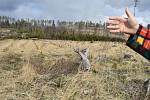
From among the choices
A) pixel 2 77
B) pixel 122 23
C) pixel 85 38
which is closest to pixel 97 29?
pixel 85 38

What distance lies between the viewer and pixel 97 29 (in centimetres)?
8069

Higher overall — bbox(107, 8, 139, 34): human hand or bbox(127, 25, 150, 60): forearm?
bbox(107, 8, 139, 34): human hand

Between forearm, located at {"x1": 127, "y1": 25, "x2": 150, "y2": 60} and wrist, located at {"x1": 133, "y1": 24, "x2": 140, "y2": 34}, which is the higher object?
wrist, located at {"x1": 133, "y1": 24, "x2": 140, "y2": 34}

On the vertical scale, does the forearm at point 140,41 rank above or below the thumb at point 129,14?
below

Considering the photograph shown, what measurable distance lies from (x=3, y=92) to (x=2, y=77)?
7.95ft

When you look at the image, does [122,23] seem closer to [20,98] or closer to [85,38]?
[20,98]

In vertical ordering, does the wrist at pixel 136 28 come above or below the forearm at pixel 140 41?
above

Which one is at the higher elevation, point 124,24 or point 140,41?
point 124,24

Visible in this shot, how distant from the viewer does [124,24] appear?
3.76 metres

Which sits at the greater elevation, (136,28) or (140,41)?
(136,28)

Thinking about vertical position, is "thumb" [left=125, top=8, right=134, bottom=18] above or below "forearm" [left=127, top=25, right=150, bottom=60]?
above

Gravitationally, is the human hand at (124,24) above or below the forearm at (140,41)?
above

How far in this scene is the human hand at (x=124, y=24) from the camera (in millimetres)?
3691

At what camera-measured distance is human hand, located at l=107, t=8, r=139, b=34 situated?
3691 mm
